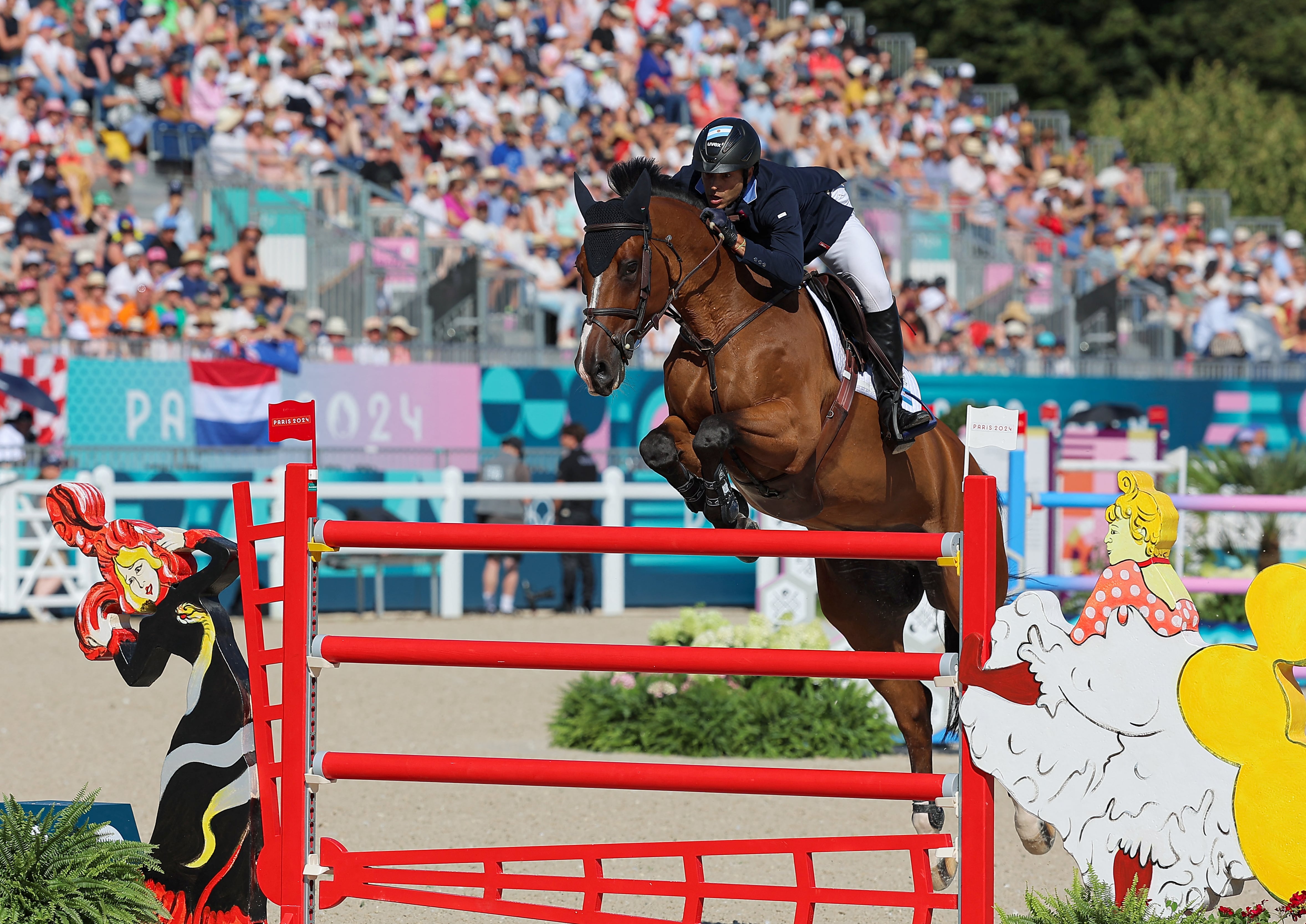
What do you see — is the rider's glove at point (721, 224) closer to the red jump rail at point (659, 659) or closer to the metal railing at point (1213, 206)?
the red jump rail at point (659, 659)

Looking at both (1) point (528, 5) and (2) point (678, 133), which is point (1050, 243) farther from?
(1) point (528, 5)

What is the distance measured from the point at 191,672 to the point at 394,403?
902 centimetres

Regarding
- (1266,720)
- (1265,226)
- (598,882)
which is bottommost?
(598,882)

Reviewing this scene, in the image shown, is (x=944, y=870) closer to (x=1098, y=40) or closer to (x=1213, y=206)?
(x=1213, y=206)

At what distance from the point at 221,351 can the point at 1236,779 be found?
10.4m

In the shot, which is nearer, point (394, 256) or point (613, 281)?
point (613, 281)

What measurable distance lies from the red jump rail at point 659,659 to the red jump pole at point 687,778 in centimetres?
22

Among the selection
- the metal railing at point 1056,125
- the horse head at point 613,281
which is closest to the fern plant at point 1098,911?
the horse head at point 613,281

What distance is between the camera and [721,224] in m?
4.78

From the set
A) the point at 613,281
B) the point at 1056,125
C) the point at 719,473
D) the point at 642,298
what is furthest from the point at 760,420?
the point at 1056,125

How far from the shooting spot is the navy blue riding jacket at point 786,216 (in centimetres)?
480

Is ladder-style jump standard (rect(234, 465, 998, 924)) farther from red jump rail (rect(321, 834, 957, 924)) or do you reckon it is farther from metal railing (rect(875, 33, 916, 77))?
metal railing (rect(875, 33, 916, 77))

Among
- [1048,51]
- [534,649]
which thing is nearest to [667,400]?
[534,649]

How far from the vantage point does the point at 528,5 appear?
1878cm
